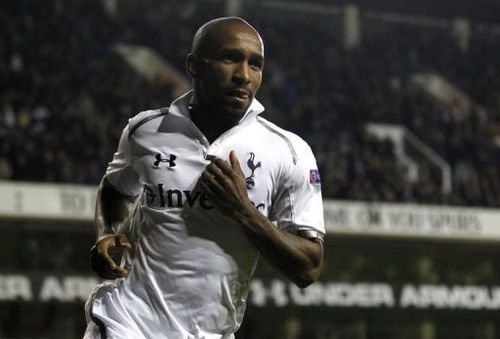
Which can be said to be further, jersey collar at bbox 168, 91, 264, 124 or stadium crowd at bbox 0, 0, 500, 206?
stadium crowd at bbox 0, 0, 500, 206

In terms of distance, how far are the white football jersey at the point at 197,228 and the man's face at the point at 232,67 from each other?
121 millimetres

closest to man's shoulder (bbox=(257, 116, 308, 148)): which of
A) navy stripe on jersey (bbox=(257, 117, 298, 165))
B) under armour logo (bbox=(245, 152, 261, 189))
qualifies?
navy stripe on jersey (bbox=(257, 117, 298, 165))

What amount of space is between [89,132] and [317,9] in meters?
13.7

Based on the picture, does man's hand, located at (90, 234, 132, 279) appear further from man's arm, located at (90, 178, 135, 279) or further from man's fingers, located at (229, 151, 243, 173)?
man's fingers, located at (229, 151, 243, 173)

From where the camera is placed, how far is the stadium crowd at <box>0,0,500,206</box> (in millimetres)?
15633

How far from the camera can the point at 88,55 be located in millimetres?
19438

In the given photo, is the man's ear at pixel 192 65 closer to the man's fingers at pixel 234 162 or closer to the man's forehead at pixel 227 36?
the man's forehead at pixel 227 36

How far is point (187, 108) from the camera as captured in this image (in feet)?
12.7

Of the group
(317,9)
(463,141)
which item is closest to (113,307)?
(463,141)

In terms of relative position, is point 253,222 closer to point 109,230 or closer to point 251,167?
point 251,167

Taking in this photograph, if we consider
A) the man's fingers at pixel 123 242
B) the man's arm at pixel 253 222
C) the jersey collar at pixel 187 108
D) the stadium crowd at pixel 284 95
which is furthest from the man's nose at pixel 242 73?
the stadium crowd at pixel 284 95

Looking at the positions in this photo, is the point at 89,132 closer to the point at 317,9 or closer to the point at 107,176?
the point at 107,176

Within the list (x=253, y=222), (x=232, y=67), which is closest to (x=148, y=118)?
(x=232, y=67)

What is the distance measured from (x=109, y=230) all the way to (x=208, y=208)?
51cm
